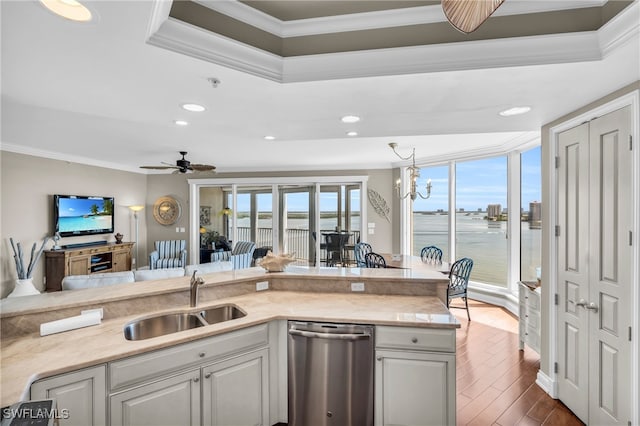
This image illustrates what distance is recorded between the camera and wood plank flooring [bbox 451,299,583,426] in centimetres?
227

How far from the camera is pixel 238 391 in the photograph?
6.20ft

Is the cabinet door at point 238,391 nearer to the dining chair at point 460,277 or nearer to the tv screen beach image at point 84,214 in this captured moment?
the dining chair at point 460,277

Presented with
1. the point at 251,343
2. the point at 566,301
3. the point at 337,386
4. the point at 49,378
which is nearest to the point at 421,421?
the point at 337,386

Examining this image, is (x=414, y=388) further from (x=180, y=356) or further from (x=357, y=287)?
(x=180, y=356)

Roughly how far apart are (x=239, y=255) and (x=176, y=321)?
3.08 m

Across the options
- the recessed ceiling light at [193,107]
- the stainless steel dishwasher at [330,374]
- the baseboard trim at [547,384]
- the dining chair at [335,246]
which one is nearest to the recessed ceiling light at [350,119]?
the recessed ceiling light at [193,107]

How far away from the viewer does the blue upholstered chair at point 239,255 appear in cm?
519

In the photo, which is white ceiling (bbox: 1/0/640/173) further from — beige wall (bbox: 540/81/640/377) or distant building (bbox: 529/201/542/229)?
distant building (bbox: 529/201/542/229)

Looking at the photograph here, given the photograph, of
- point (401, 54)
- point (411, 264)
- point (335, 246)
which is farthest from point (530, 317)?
point (335, 246)

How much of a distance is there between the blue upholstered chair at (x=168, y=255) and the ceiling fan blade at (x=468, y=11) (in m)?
6.61

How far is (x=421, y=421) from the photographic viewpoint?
6.29 feet

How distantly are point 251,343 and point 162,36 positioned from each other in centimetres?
183

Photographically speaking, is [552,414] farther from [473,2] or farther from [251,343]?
[473,2]

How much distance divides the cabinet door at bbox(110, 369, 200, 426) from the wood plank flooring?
76.9 inches
